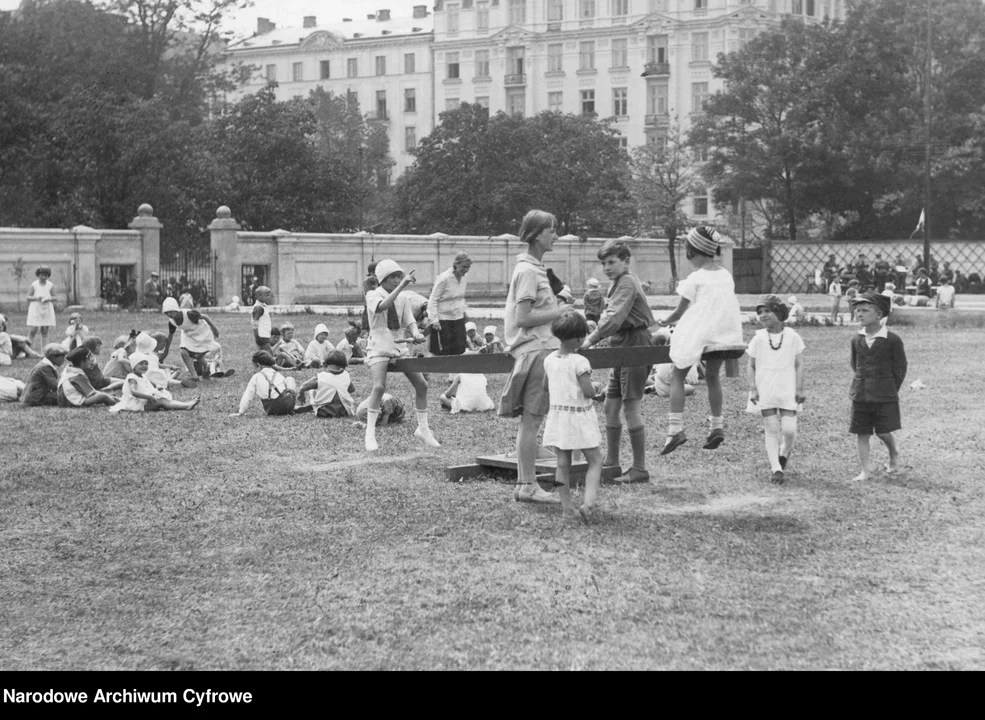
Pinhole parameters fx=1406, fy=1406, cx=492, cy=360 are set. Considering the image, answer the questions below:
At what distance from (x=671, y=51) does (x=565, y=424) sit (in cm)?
9129

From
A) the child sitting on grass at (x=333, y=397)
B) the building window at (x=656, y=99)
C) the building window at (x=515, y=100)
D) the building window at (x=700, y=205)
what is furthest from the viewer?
the building window at (x=515, y=100)

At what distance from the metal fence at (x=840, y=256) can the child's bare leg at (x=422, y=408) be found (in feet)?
164

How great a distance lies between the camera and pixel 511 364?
10.2 meters

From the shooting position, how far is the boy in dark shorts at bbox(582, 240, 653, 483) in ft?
32.1

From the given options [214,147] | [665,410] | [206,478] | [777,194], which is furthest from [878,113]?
[206,478]

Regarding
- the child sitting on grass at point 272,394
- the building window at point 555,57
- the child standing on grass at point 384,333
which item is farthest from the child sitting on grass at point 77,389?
the building window at point 555,57

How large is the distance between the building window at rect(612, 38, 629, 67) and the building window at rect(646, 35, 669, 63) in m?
1.77

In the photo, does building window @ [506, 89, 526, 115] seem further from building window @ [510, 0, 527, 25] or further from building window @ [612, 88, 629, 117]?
building window @ [612, 88, 629, 117]

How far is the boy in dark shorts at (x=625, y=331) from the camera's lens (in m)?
9.78

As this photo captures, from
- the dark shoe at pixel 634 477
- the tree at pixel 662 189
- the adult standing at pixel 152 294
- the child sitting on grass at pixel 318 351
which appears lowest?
the dark shoe at pixel 634 477

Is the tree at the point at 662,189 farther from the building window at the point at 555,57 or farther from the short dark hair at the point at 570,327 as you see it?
the short dark hair at the point at 570,327

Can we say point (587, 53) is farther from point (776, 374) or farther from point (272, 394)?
point (776, 374)
